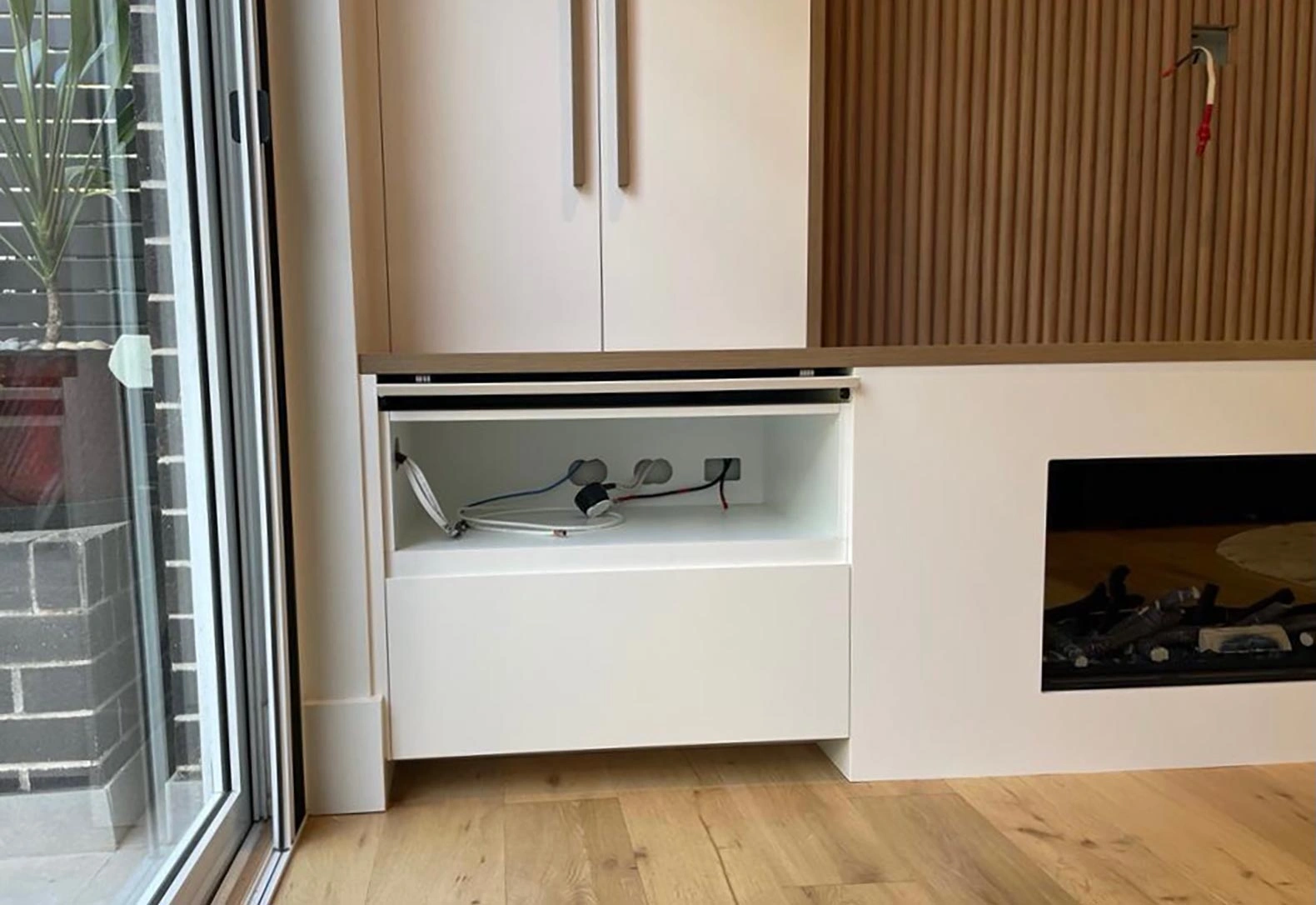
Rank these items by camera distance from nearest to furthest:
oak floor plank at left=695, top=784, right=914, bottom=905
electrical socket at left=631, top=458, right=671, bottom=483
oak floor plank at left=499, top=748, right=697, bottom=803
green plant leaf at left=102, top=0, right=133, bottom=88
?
green plant leaf at left=102, top=0, right=133, bottom=88
oak floor plank at left=695, top=784, right=914, bottom=905
oak floor plank at left=499, top=748, right=697, bottom=803
electrical socket at left=631, top=458, right=671, bottom=483

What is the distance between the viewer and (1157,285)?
2.39 m

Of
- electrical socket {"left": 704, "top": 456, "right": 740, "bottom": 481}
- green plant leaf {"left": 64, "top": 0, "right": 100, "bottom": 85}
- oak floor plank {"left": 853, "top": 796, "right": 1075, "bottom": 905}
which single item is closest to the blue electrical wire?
electrical socket {"left": 704, "top": 456, "right": 740, "bottom": 481}

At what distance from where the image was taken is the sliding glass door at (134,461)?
3.13 ft

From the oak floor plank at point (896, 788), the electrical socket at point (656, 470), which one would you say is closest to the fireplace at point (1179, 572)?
the oak floor plank at point (896, 788)

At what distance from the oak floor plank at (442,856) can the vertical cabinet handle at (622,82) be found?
1.11 m

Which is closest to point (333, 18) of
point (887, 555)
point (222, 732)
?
point (222, 732)

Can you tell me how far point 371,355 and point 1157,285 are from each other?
1.75 metres

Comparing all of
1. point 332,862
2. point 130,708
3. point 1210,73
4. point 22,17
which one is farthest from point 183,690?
point 1210,73

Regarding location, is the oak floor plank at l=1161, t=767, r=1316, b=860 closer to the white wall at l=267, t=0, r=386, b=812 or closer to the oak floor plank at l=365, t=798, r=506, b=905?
the oak floor plank at l=365, t=798, r=506, b=905

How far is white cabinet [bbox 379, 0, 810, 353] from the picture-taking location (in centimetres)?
185

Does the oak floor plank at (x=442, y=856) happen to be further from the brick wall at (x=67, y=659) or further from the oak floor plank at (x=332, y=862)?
the brick wall at (x=67, y=659)

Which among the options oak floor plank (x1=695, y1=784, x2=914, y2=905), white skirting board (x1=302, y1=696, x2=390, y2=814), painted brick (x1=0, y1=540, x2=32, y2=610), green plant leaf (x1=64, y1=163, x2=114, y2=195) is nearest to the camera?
painted brick (x1=0, y1=540, x2=32, y2=610)

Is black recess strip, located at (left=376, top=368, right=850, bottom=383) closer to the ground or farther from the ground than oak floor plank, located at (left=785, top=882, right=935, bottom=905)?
farther from the ground

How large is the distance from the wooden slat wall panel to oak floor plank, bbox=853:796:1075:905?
98cm
